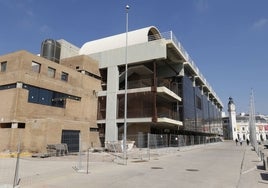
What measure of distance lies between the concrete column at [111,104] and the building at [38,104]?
3.32m

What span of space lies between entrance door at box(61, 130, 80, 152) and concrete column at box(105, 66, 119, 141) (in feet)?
24.6

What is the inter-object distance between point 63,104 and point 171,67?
19579 mm

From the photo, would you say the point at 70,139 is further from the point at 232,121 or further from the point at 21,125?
the point at 232,121

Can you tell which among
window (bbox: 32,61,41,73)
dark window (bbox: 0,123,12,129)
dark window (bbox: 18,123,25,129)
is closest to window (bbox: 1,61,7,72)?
window (bbox: 32,61,41,73)

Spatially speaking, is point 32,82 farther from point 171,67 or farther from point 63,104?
point 171,67

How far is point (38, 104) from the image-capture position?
27.3 metres

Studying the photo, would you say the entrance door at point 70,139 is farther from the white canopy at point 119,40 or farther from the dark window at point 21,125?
the white canopy at point 119,40

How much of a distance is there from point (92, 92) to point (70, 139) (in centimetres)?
1109

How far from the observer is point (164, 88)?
32031mm

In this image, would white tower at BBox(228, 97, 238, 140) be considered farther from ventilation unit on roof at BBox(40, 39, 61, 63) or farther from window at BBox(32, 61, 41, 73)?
window at BBox(32, 61, 41, 73)

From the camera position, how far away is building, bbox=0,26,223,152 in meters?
25.1

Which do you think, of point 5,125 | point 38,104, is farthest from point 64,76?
point 5,125

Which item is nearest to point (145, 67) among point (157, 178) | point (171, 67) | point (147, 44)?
point (147, 44)

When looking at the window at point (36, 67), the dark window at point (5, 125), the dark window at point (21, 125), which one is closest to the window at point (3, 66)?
the window at point (36, 67)
